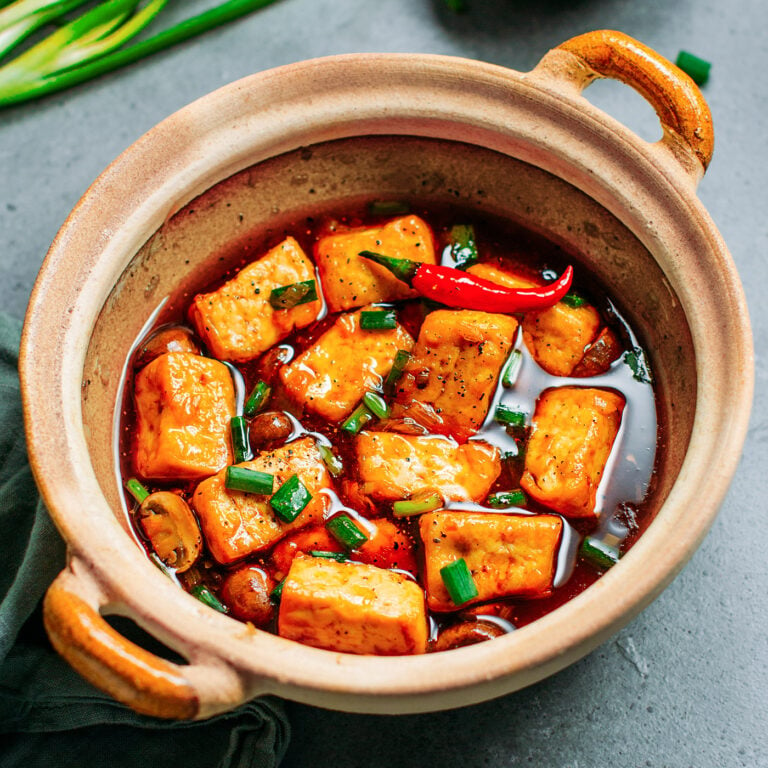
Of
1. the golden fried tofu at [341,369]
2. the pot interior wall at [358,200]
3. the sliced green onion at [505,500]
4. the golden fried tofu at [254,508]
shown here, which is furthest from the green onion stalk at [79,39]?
the sliced green onion at [505,500]

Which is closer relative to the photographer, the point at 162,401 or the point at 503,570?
the point at 503,570

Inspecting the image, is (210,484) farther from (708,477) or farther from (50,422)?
(708,477)

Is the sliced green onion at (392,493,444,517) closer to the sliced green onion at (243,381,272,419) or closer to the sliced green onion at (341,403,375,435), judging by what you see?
the sliced green onion at (341,403,375,435)

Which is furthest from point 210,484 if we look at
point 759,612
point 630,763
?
point 759,612

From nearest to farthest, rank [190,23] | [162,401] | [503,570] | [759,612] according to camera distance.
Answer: [503,570] → [162,401] → [759,612] → [190,23]

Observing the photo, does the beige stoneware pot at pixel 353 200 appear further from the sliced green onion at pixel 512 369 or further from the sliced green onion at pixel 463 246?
the sliced green onion at pixel 512 369

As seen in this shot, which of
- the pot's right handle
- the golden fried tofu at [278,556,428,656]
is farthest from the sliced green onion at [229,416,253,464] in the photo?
the pot's right handle
